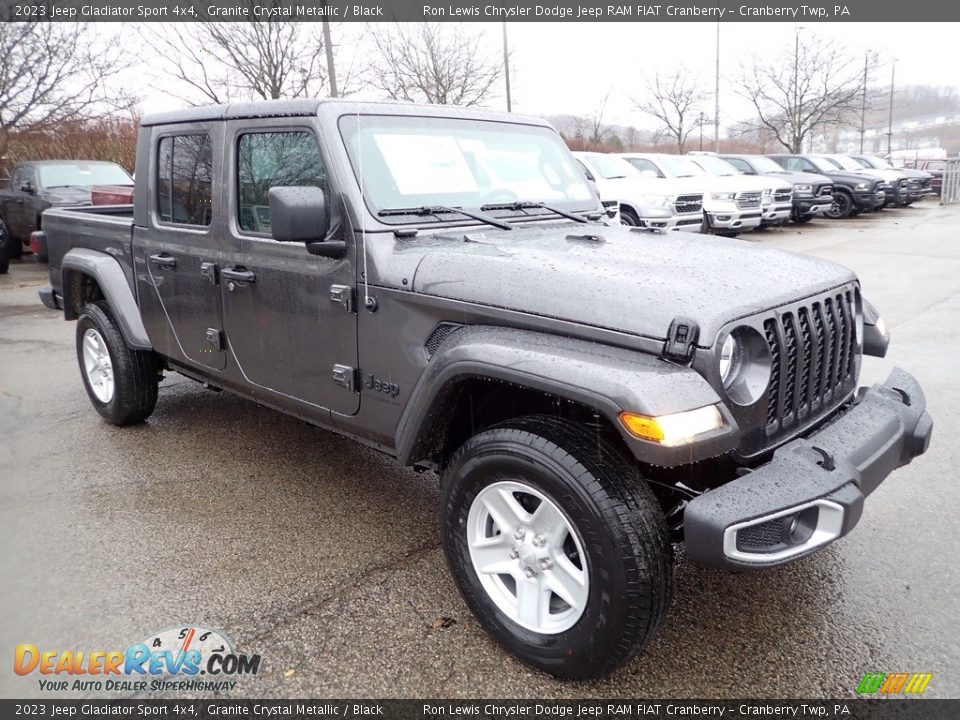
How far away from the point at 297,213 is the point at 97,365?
3123 millimetres

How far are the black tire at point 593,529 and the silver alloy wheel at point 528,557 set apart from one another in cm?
4

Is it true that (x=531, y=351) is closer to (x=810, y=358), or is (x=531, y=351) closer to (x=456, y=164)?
(x=810, y=358)

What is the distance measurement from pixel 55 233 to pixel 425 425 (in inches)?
156

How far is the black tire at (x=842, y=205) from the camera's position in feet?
68.0

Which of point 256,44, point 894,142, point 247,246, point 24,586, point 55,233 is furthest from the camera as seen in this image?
point 894,142

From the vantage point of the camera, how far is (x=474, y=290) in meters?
2.69

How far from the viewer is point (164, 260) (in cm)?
413

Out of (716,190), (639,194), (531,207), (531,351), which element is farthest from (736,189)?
(531,351)

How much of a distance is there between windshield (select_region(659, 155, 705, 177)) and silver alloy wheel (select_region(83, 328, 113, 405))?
12.0 m

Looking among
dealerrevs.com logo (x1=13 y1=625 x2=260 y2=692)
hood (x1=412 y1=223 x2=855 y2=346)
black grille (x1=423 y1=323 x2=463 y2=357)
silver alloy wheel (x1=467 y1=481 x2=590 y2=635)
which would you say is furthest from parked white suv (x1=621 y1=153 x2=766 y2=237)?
dealerrevs.com logo (x1=13 y1=625 x2=260 y2=692)

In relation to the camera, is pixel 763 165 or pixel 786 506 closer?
pixel 786 506

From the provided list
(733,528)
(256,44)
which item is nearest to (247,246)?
(733,528)

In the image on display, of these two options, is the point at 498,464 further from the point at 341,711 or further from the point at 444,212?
the point at 444,212

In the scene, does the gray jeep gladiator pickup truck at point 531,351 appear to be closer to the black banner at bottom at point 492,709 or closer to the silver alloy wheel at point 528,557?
the silver alloy wheel at point 528,557
